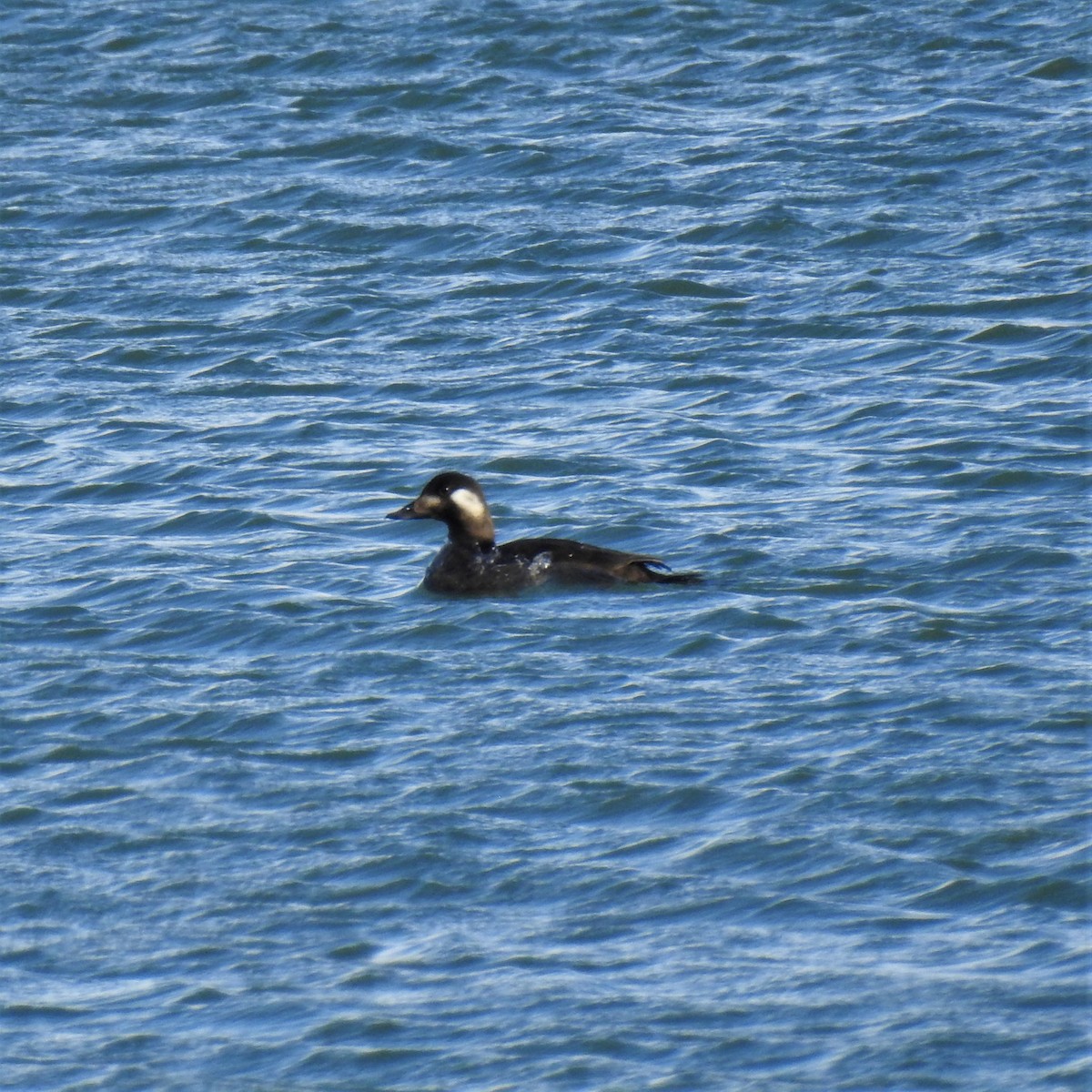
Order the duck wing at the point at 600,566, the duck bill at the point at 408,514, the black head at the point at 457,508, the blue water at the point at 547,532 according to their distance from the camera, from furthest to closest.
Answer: the duck bill at the point at 408,514, the black head at the point at 457,508, the duck wing at the point at 600,566, the blue water at the point at 547,532

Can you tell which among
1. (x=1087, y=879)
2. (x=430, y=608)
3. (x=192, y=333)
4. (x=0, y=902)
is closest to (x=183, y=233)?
(x=192, y=333)

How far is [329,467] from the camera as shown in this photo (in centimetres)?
1325

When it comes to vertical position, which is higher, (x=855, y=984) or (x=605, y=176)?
(x=605, y=176)

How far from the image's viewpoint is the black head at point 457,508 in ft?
37.2

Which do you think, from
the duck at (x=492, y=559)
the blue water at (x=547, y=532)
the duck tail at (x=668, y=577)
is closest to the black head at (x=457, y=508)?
the duck at (x=492, y=559)

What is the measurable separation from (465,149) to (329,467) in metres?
6.03

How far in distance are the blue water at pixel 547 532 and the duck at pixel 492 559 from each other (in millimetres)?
140

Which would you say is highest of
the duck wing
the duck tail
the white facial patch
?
the white facial patch

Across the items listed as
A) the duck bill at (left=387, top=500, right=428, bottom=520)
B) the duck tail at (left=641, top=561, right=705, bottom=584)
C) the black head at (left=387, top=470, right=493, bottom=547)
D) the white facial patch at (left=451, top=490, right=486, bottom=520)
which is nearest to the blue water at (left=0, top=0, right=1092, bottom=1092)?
the duck tail at (left=641, top=561, right=705, bottom=584)

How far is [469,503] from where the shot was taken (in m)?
11.4

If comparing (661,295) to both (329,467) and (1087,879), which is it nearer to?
(329,467)

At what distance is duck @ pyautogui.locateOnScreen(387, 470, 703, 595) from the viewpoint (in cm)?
1084

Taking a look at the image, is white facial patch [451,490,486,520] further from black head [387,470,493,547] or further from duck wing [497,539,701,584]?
duck wing [497,539,701,584]

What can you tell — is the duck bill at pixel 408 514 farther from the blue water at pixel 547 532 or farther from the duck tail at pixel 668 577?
the duck tail at pixel 668 577
